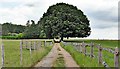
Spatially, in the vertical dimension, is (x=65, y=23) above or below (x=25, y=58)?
above

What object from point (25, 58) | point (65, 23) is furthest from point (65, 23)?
point (25, 58)

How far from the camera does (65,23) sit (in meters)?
81.2

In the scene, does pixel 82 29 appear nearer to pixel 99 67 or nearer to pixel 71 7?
pixel 71 7

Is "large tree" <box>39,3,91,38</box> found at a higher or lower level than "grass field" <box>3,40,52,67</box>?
higher

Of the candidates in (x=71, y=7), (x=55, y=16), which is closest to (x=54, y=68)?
(x=55, y=16)

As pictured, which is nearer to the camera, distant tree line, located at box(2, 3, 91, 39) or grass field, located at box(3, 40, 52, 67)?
grass field, located at box(3, 40, 52, 67)

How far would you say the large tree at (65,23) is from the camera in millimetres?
81188

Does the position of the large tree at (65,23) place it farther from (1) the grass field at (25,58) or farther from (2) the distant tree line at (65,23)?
(1) the grass field at (25,58)

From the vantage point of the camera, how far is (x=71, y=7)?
9356 cm

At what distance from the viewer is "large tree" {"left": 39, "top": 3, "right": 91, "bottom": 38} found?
81.2 m

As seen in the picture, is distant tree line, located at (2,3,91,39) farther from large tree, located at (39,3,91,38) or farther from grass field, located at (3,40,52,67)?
grass field, located at (3,40,52,67)

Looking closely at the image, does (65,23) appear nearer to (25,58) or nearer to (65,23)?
(65,23)

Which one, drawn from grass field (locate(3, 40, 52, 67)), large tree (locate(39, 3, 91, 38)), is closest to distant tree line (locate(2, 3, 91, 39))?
large tree (locate(39, 3, 91, 38))

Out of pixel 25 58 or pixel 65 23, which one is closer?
pixel 25 58
